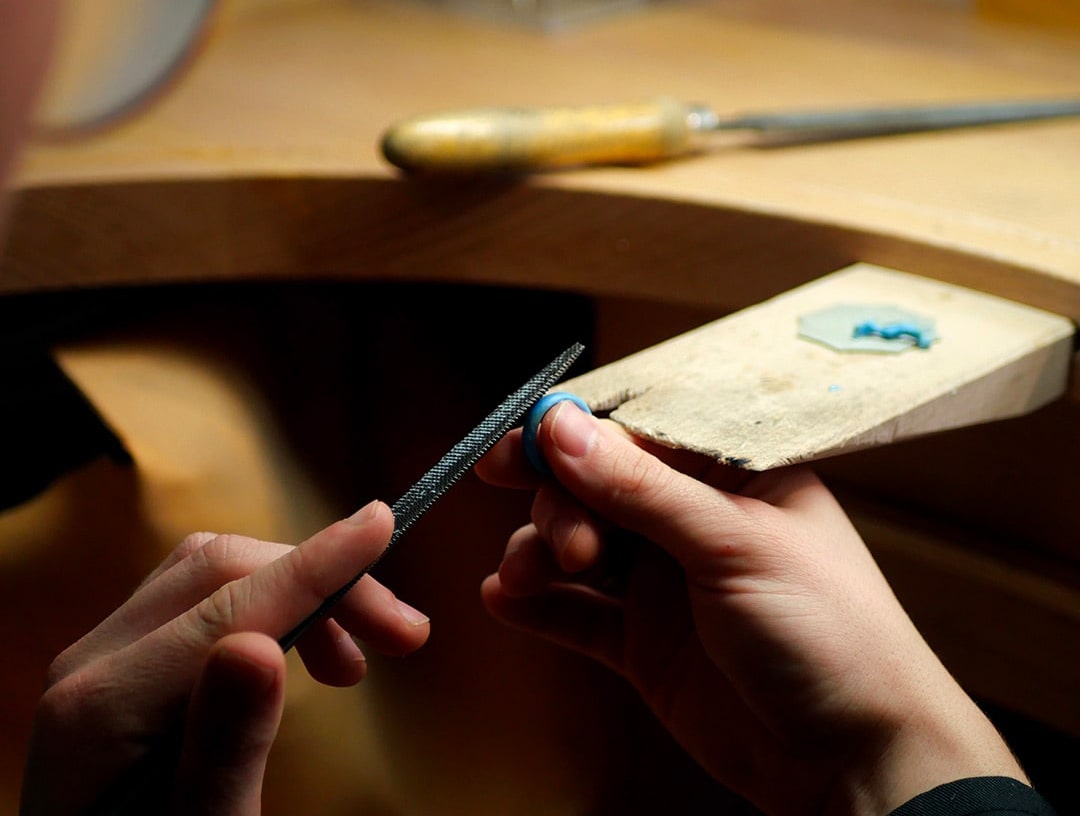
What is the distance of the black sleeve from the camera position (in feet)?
1.49

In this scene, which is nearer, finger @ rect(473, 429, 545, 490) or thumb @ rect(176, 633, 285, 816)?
thumb @ rect(176, 633, 285, 816)

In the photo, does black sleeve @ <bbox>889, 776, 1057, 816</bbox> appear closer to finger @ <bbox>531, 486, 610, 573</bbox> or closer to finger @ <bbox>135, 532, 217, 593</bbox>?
finger @ <bbox>531, 486, 610, 573</bbox>

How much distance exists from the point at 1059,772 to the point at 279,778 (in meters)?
0.54

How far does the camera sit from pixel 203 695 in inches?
13.8

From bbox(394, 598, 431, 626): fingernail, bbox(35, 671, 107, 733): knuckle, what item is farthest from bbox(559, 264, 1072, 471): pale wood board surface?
bbox(35, 671, 107, 733): knuckle

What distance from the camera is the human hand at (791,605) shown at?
0.46m

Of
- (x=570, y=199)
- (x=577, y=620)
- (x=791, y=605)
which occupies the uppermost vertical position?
(x=570, y=199)

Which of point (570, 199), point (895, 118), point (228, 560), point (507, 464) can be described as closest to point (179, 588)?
point (228, 560)

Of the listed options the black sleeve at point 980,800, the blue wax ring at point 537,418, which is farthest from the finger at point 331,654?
the black sleeve at point 980,800

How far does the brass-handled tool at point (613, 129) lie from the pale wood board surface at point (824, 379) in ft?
0.63

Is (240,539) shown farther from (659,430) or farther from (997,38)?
(997,38)

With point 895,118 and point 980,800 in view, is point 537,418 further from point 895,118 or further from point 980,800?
point 895,118

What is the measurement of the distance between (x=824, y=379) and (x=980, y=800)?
0.20 metres

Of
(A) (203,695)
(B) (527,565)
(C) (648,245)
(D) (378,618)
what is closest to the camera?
(A) (203,695)
